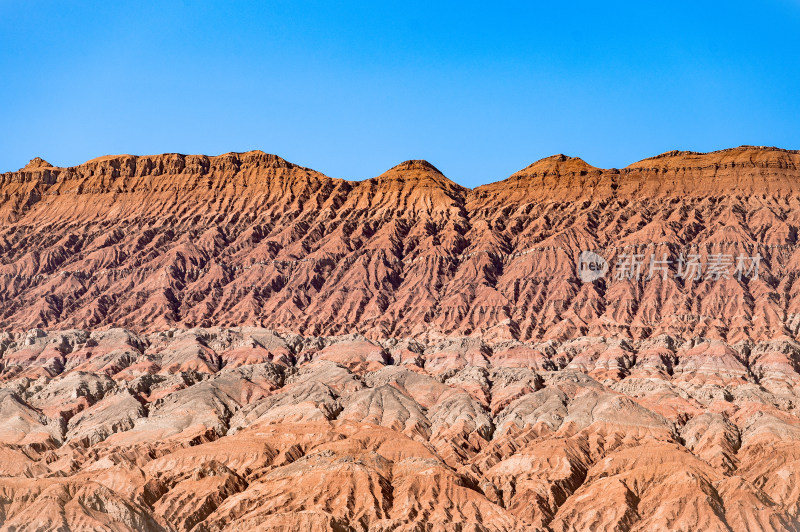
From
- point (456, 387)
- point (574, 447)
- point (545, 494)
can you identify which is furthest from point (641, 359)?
point (545, 494)

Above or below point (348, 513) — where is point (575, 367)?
above

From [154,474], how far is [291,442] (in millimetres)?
18917

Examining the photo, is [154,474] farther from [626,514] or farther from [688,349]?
[688,349]

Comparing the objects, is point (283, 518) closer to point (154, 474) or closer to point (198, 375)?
A: point (154, 474)

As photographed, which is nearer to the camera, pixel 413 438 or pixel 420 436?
pixel 413 438

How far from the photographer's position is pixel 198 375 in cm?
18800

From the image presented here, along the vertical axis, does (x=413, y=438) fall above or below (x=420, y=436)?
below

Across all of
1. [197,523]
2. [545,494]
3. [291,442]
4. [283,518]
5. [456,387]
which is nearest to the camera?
[283,518]

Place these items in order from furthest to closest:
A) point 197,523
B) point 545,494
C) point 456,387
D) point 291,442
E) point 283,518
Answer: point 456,387 → point 291,442 → point 545,494 → point 197,523 → point 283,518

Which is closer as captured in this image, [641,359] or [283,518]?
[283,518]

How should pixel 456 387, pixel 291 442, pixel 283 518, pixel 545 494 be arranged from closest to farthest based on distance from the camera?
pixel 283 518 → pixel 545 494 → pixel 291 442 → pixel 456 387

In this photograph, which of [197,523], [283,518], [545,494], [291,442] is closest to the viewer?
[283,518]

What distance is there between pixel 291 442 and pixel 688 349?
81763mm

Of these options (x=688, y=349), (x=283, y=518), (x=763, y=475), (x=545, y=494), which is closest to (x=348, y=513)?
(x=283, y=518)
